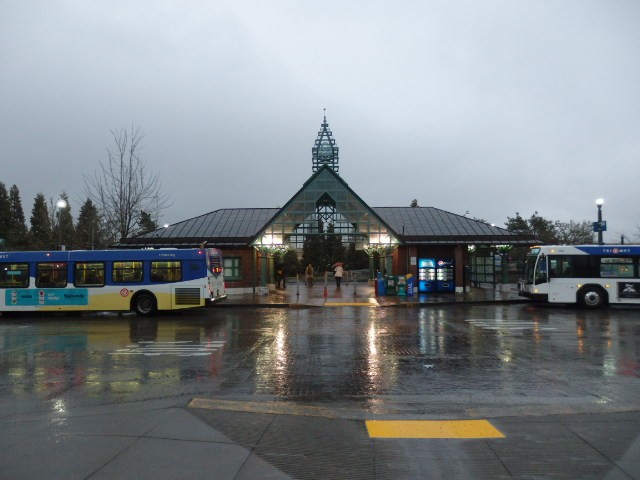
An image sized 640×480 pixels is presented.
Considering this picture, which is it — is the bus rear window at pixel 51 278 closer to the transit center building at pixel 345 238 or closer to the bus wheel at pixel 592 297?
the transit center building at pixel 345 238

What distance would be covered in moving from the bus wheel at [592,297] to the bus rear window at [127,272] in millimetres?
18104

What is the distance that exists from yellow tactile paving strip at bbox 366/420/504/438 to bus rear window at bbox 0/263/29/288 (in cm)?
1800

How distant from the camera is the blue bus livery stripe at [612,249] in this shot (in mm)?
21564

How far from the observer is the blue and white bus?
64.7 feet

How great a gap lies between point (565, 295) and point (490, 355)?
1294 centimetres

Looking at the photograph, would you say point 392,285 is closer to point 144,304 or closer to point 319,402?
point 144,304

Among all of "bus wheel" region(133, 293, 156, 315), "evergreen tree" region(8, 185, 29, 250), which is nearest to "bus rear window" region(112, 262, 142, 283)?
"bus wheel" region(133, 293, 156, 315)

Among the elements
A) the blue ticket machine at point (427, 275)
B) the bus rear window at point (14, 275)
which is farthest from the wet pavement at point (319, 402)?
the blue ticket machine at point (427, 275)

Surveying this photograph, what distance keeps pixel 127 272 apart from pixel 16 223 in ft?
184

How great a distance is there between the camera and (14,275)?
1991cm

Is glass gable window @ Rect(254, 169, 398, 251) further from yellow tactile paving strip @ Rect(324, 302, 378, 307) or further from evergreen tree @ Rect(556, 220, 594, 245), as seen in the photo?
evergreen tree @ Rect(556, 220, 594, 245)

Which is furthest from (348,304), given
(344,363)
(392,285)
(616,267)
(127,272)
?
(344,363)

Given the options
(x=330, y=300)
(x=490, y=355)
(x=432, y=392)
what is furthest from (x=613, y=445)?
(x=330, y=300)

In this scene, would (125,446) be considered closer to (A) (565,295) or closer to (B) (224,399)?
(B) (224,399)
